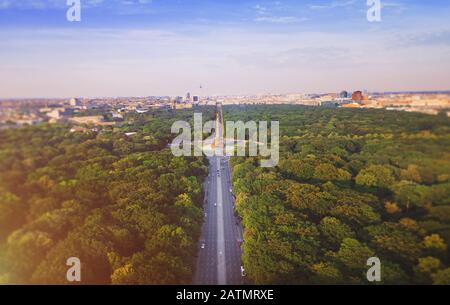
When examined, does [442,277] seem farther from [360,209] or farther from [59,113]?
[59,113]

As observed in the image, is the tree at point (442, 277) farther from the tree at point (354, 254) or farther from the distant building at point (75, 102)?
the distant building at point (75, 102)

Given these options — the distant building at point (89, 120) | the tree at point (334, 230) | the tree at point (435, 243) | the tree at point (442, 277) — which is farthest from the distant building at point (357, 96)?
the distant building at point (89, 120)

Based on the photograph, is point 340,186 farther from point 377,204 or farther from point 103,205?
point 103,205

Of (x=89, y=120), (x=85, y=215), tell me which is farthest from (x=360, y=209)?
(x=89, y=120)

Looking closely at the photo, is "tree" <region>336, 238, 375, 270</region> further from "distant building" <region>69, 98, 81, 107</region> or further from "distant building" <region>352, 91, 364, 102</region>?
"distant building" <region>69, 98, 81, 107</region>
